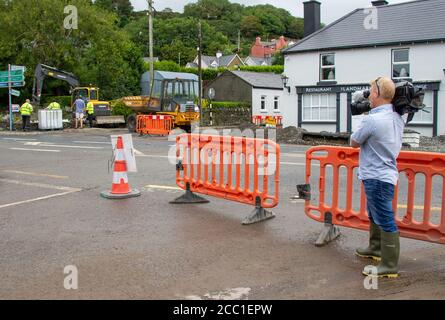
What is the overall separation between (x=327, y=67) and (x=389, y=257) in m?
26.4

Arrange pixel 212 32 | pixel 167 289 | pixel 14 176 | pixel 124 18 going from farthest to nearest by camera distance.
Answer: pixel 212 32, pixel 124 18, pixel 14 176, pixel 167 289

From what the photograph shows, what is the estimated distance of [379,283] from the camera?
4.69 m

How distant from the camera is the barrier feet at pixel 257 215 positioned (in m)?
6.99

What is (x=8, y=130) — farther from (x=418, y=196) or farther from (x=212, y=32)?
(x=212, y=32)

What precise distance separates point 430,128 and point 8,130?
24.2 meters

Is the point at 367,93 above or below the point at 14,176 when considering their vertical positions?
above

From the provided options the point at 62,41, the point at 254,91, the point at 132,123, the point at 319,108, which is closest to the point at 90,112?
the point at 132,123

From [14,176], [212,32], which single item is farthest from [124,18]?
[14,176]

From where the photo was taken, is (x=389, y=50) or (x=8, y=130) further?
(x=8, y=130)

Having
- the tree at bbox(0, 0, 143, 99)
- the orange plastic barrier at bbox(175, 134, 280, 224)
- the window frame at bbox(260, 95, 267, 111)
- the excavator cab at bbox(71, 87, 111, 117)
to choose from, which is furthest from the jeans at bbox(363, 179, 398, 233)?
the window frame at bbox(260, 95, 267, 111)

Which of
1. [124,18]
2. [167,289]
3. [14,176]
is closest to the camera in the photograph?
[167,289]

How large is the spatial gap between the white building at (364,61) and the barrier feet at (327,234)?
2145 cm

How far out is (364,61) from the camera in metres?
28.4

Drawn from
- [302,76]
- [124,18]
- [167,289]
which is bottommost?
[167,289]
